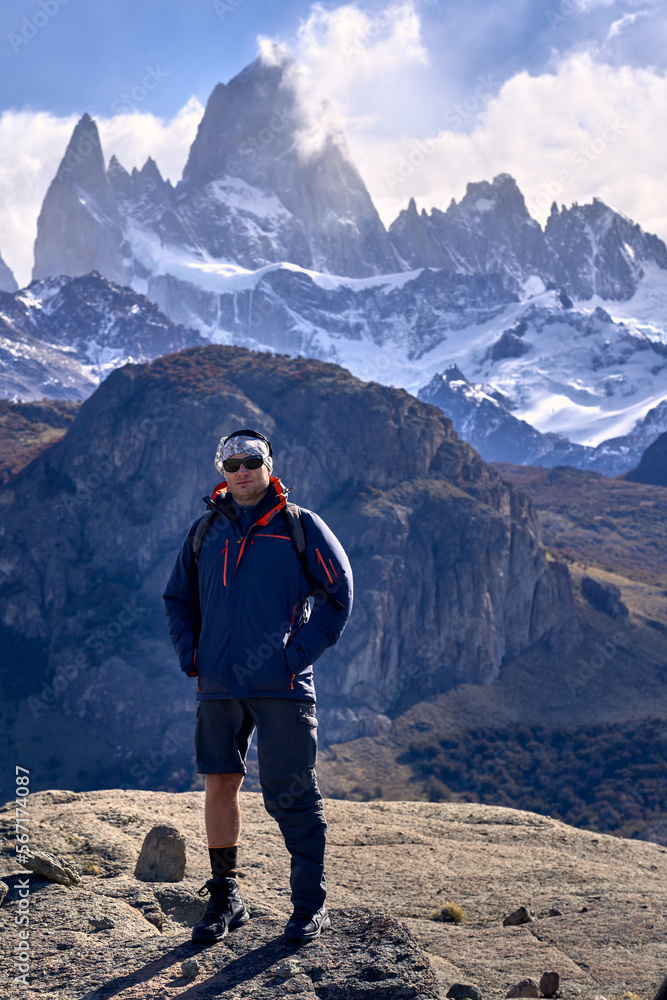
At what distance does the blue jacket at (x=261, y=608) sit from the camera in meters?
6.09

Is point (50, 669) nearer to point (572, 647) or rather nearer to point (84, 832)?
point (572, 647)

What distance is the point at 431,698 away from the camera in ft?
363

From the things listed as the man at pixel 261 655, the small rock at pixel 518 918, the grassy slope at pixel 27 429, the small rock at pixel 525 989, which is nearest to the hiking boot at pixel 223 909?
the man at pixel 261 655

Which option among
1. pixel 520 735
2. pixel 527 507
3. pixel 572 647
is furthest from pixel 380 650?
pixel 527 507

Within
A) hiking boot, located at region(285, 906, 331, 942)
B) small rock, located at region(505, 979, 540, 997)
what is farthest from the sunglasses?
small rock, located at region(505, 979, 540, 997)

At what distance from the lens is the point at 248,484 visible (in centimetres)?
651

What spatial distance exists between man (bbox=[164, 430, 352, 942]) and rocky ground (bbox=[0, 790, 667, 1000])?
41cm

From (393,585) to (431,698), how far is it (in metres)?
15.5

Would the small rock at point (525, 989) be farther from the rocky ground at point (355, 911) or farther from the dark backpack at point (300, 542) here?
the dark backpack at point (300, 542)

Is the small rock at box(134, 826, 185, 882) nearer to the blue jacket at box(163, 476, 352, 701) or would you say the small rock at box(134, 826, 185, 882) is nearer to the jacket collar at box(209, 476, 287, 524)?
the blue jacket at box(163, 476, 352, 701)

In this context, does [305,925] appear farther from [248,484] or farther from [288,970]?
[248,484]

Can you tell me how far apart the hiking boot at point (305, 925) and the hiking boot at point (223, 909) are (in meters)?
0.46

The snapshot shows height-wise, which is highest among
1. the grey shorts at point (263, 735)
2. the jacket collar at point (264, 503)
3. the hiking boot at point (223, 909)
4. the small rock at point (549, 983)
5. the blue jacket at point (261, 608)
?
the jacket collar at point (264, 503)

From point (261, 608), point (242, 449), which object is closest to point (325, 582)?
point (261, 608)
